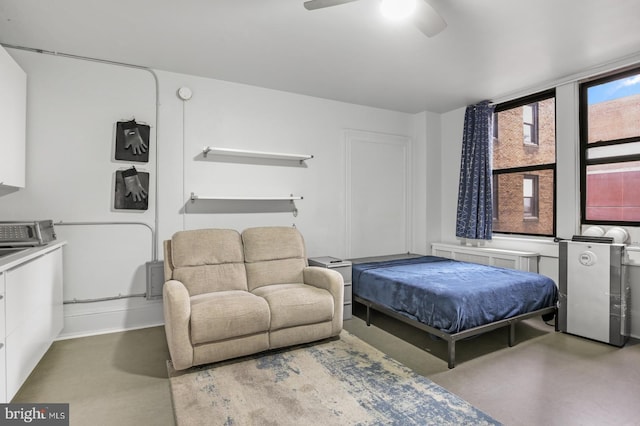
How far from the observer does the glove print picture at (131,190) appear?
325cm

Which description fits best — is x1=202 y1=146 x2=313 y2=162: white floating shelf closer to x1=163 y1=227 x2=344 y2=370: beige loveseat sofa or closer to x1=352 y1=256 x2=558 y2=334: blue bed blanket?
x1=163 y1=227 x2=344 y2=370: beige loveseat sofa

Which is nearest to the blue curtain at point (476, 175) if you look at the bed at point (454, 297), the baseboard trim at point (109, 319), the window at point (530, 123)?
the window at point (530, 123)

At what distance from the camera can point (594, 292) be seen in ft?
10.0

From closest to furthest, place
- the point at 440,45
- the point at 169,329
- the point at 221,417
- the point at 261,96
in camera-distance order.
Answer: the point at 221,417
the point at 169,329
the point at 440,45
the point at 261,96

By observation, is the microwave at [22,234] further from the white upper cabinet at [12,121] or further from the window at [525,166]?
the window at [525,166]

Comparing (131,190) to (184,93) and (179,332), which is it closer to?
(184,93)

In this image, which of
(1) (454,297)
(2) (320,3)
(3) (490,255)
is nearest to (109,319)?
(1) (454,297)

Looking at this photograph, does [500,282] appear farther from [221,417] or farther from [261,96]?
[261,96]

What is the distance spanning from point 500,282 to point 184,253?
2767 millimetres

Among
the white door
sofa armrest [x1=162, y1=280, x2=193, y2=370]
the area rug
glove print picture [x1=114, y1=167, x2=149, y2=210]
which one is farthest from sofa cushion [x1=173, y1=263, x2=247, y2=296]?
the white door

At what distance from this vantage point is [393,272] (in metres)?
3.44

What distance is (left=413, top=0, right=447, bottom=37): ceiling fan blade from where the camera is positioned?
2055 mm

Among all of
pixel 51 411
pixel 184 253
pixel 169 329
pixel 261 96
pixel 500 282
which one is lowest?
pixel 51 411

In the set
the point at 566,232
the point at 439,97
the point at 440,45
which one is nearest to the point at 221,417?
the point at 440,45
